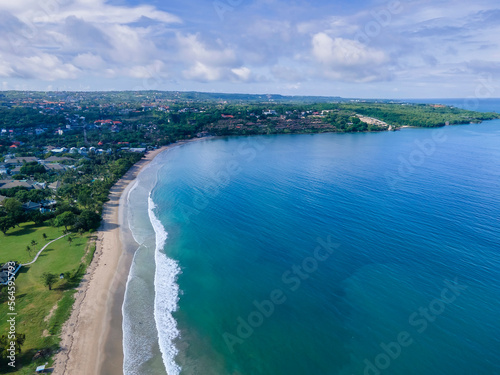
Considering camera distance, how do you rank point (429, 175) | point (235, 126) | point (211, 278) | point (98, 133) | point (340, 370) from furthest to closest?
1. point (235, 126)
2. point (98, 133)
3. point (429, 175)
4. point (211, 278)
5. point (340, 370)

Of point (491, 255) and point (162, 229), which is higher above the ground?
point (491, 255)

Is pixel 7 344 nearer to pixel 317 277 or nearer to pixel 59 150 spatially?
pixel 317 277

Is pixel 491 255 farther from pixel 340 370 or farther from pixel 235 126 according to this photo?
pixel 235 126

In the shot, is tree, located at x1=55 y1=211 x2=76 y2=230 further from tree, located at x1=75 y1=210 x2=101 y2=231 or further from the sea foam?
the sea foam

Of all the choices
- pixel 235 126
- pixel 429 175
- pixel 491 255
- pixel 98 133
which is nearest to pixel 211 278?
pixel 491 255

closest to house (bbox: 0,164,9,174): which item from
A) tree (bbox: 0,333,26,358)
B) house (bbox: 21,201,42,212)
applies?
house (bbox: 21,201,42,212)

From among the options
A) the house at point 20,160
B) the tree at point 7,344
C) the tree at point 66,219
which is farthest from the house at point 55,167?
the tree at point 7,344

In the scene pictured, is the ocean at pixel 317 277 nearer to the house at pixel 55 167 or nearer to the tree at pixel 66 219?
the tree at pixel 66 219

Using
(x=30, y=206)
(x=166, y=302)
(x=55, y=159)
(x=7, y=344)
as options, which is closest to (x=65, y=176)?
(x=30, y=206)
